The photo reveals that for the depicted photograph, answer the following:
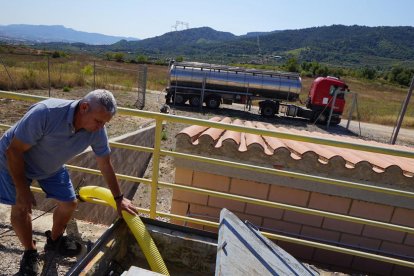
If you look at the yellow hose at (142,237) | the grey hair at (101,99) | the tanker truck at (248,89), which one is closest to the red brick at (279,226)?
the yellow hose at (142,237)

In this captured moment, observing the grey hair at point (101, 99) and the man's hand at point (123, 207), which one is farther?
the man's hand at point (123, 207)

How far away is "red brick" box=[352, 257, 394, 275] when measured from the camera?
164 inches

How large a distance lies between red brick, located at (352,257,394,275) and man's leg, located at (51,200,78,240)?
3.56 metres

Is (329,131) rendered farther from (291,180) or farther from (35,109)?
(35,109)

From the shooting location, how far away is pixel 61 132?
2.16 metres

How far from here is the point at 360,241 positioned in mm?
4121

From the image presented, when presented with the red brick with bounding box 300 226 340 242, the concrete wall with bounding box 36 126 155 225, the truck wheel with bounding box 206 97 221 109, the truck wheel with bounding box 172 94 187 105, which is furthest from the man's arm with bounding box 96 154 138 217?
the truck wheel with bounding box 206 97 221 109

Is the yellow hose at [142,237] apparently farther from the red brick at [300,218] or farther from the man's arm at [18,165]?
the red brick at [300,218]

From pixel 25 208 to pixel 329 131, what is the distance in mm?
17914

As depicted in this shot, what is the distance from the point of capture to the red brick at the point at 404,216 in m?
3.95

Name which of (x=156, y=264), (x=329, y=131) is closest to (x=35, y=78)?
(x=329, y=131)

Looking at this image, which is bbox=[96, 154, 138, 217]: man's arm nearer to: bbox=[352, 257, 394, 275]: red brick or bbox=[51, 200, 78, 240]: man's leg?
bbox=[51, 200, 78, 240]: man's leg

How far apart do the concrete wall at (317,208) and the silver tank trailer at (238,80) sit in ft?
53.8

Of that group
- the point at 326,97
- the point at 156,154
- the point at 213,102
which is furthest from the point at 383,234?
the point at 213,102
